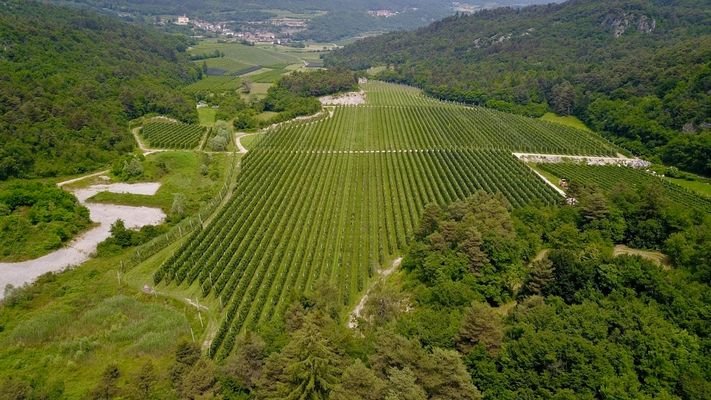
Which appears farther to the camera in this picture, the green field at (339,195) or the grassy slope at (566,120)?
the grassy slope at (566,120)

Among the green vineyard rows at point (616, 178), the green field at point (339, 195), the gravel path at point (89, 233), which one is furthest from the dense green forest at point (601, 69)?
the gravel path at point (89, 233)

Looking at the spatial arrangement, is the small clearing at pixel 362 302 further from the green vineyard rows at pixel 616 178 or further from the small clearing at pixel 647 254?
the green vineyard rows at pixel 616 178

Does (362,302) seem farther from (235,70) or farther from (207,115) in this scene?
(235,70)

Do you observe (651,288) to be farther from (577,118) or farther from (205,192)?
(577,118)

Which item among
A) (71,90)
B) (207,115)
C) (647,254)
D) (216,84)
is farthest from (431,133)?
(216,84)

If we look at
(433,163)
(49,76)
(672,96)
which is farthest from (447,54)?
(49,76)

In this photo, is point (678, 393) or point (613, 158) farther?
point (613, 158)

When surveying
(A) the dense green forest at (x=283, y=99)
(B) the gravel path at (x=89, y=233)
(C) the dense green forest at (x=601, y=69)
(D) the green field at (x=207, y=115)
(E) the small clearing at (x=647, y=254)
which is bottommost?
(D) the green field at (x=207, y=115)
